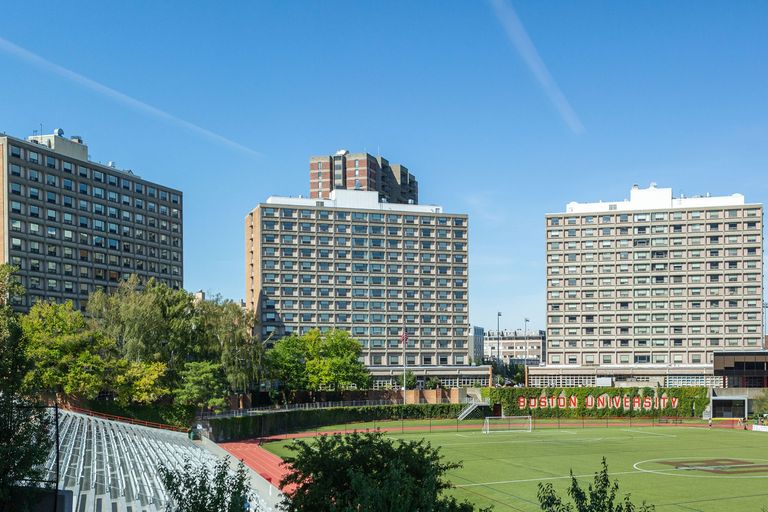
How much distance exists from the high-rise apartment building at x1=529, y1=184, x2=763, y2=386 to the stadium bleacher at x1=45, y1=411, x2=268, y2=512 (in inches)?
4962

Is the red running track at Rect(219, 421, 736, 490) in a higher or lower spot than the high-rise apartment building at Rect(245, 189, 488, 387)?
lower

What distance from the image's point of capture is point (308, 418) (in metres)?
119

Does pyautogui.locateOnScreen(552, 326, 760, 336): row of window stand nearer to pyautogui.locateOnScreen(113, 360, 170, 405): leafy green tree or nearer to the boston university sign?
the boston university sign

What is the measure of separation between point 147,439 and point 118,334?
32162 millimetres

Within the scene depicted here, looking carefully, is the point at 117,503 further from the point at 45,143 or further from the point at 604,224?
the point at 604,224

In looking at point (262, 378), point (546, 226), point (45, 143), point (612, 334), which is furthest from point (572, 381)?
point (45, 143)

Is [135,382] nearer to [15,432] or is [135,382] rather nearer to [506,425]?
[15,432]

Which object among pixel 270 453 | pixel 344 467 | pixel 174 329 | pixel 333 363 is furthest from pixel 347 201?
pixel 344 467

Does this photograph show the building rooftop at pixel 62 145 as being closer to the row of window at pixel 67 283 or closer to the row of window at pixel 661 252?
the row of window at pixel 67 283

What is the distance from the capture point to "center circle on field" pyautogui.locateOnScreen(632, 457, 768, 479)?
229 feet

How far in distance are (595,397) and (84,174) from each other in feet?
346

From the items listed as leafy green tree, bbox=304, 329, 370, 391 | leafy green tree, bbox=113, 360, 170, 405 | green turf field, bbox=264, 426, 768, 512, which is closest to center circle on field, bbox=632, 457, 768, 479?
green turf field, bbox=264, 426, 768, 512

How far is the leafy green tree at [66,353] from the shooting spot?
77062 mm

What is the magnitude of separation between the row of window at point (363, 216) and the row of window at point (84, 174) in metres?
22.6
